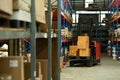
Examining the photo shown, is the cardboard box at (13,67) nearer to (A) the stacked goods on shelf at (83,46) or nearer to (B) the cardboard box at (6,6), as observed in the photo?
(B) the cardboard box at (6,6)

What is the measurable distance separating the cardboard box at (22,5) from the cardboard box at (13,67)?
488 millimetres

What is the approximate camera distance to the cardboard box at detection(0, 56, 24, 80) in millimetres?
2617

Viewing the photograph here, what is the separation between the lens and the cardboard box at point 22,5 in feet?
8.04

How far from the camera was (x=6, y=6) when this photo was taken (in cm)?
217

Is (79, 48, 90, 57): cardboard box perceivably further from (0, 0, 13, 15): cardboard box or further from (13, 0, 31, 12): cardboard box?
(0, 0, 13, 15): cardboard box

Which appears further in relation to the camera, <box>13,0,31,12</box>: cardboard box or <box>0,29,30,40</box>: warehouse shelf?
<box>13,0,31,12</box>: cardboard box

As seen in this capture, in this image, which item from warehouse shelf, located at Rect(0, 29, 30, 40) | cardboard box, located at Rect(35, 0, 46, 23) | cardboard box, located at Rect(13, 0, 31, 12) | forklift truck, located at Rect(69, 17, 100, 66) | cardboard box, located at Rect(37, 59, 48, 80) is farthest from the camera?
forklift truck, located at Rect(69, 17, 100, 66)

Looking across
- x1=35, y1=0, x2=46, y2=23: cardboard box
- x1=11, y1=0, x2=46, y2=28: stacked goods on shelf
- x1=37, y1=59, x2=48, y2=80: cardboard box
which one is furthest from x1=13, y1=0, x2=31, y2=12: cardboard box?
x1=37, y1=59, x2=48, y2=80: cardboard box

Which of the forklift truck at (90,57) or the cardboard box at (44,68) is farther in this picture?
the forklift truck at (90,57)

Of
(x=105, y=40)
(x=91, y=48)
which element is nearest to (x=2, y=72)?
(x=91, y=48)

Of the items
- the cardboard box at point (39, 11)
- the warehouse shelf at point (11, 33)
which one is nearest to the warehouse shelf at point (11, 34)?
the warehouse shelf at point (11, 33)

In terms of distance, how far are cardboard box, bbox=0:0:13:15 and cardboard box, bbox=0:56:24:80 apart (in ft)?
1.86

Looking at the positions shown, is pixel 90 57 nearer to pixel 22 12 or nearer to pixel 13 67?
pixel 13 67

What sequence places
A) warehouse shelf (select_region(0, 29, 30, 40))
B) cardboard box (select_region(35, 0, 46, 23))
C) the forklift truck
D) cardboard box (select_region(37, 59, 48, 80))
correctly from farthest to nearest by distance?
the forklift truck, cardboard box (select_region(37, 59, 48, 80)), cardboard box (select_region(35, 0, 46, 23)), warehouse shelf (select_region(0, 29, 30, 40))
